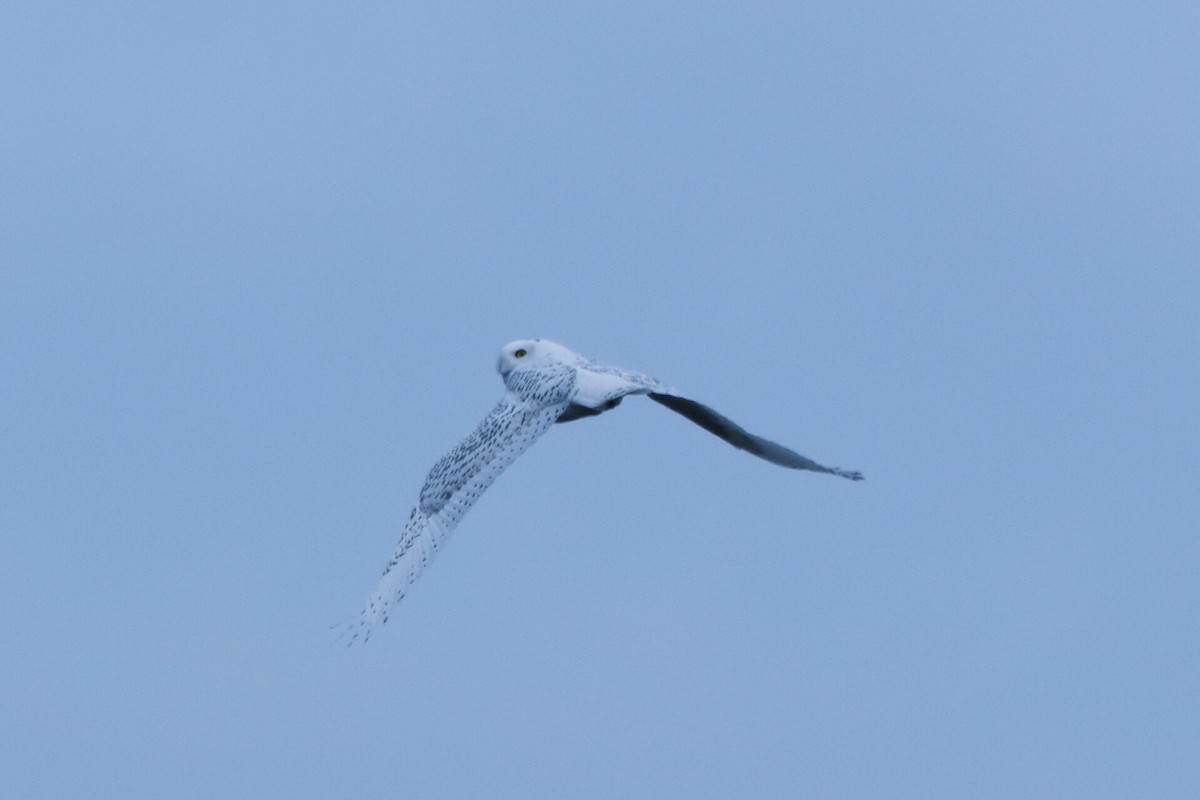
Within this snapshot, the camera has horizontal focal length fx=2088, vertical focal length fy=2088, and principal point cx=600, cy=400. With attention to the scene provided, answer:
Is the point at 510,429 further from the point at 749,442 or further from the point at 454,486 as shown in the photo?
the point at 749,442

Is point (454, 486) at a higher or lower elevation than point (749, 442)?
lower

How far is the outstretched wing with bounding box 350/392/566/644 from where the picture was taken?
68.7ft

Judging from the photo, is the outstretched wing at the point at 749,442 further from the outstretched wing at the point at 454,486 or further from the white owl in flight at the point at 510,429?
the outstretched wing at the point at 454,486

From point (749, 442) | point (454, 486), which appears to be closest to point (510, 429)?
point (454, 486)

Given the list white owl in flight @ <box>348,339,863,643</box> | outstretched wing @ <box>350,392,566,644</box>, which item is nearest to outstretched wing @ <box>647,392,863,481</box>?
white owl in flight @ <box>348,339,863,643</box>

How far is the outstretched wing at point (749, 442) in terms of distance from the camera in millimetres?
22625

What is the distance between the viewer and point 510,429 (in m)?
21.3

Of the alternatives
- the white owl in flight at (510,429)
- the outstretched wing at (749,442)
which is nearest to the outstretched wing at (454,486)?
the white owl in flight at (510,429)

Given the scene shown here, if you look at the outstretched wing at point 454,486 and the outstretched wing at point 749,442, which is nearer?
the outstretched wing at point 454,486

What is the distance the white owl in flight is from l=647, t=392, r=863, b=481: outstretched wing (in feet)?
0.08

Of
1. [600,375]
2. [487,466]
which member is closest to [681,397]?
[600,375]

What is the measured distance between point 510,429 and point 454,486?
815mm

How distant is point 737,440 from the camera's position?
22969 millimetres

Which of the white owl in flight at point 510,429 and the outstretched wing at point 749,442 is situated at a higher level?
the outstretched wing at point 749,442
